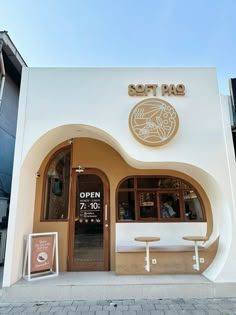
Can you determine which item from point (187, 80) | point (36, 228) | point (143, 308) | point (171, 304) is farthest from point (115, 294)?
point (187, 80)

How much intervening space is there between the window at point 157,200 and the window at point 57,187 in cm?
140

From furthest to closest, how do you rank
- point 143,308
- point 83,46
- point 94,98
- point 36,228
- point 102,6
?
point 83,46 < point 102,6 < point 36,228 < point 94,98 < point 143,308

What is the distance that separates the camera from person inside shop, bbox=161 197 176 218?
4836 millimetres

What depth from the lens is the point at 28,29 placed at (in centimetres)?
557

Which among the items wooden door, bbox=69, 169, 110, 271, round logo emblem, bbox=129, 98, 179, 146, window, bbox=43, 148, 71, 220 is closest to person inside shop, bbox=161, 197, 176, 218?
wooden door, bbox=69, 169, 110, 271

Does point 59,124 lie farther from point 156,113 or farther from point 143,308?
point 143,308

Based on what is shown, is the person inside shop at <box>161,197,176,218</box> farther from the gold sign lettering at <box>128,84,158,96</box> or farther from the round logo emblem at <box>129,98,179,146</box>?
the gold sign lettering at <box>128,84,158,96</box>

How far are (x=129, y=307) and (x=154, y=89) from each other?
4204 mm

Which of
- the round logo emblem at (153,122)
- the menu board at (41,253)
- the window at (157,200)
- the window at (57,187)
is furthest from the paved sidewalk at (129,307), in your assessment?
the round logo emblem at (153,122)

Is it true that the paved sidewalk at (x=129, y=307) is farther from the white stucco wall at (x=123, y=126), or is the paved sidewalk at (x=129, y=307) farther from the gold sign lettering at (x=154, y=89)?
the gold sign lettering at (x=154, y=89)

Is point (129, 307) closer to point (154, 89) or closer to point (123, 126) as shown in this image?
point (123, 126)

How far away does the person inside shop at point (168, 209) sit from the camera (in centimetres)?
484

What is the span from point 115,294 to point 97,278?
0.57 m

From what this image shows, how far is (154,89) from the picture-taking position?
427 cm
